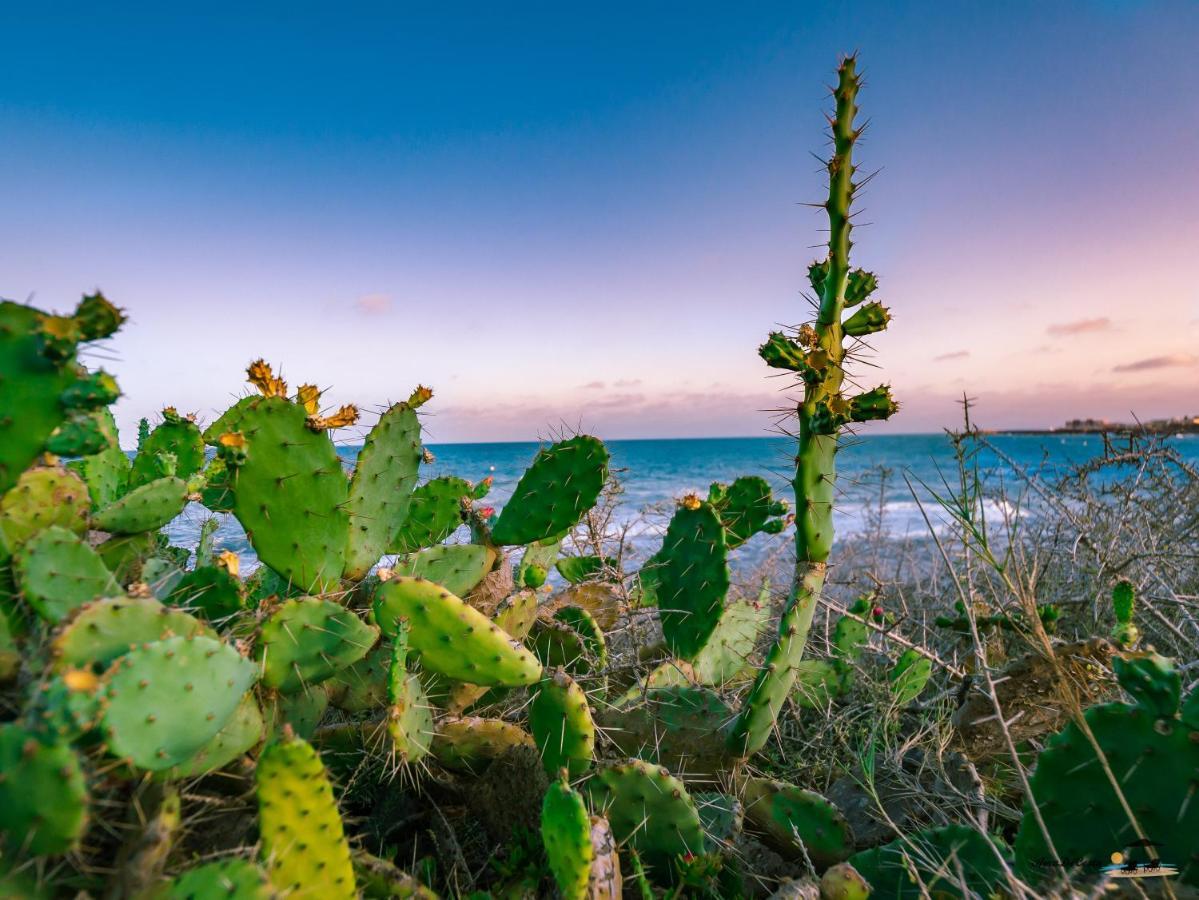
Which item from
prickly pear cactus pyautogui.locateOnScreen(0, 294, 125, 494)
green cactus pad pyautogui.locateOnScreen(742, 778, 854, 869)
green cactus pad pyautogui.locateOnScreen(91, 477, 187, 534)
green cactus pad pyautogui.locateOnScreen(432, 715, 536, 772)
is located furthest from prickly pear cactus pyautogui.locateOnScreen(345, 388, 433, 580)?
green cactus pad pyautogui.locateOnScreen(742, 778, 854, 869)

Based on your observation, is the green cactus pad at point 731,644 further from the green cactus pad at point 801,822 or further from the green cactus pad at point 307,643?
the green cactus pad at point 307,643

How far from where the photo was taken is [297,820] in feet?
3.41

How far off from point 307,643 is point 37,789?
650mm

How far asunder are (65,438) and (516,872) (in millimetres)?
1288

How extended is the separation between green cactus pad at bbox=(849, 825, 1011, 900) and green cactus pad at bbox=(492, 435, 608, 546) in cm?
124

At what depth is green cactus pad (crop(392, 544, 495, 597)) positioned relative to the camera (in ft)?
6.63

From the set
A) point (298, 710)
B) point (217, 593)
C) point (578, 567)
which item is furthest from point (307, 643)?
point (578, 567)

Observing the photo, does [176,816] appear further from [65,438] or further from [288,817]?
[65,438]

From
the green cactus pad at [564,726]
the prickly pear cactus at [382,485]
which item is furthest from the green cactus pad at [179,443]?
the green cactus pad at [564,726]

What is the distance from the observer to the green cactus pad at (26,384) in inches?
42.6

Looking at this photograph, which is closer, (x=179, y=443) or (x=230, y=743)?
(x=230, y=743)

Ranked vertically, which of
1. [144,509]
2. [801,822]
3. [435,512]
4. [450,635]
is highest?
[144,509]

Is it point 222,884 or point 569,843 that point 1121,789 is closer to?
point 569,843

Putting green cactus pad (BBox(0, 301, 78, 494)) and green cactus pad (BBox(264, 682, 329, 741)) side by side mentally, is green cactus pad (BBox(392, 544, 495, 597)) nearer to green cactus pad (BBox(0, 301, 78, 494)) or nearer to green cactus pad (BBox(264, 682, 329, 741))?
green cactus pad (BBox(264, 682, 329, 741))
